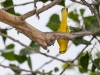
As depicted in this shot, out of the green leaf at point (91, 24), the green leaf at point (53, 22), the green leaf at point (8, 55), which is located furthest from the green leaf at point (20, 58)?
the green leaf at point (91, 24)

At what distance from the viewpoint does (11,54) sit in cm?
83

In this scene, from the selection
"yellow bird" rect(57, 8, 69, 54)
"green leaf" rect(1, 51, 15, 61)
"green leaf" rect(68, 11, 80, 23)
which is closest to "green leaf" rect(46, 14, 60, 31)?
"green leaf" rect(68, 11, 80, 23)

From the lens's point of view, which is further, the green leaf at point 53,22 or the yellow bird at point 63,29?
the green leaf at point 53,22

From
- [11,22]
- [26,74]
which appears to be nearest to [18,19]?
[11,22]

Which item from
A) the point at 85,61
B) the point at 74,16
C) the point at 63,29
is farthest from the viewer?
the point at 74,16

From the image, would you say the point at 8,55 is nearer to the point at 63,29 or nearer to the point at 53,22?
the point at 53,22

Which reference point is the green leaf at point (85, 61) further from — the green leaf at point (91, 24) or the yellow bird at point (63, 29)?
the yellow bird at point (63, 29)

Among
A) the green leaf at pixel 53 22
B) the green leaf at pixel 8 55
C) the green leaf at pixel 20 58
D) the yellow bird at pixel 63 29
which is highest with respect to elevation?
the green leaf at pixel 53 22

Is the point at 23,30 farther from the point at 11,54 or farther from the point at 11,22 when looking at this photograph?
the point at 11,54

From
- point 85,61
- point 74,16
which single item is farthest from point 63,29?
point 74,16

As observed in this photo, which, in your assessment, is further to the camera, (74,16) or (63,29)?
(74,16)

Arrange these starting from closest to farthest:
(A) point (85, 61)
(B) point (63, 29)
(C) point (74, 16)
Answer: (B) point (63, 29), (A) point (85, 61), (C) point (74, 16)

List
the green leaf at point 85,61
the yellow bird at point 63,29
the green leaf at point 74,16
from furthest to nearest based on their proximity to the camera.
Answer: the green leaf at point 74,16 → the green leaf at point 85,61 → the yellow bird at point 63,29

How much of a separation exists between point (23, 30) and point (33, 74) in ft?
1.10
